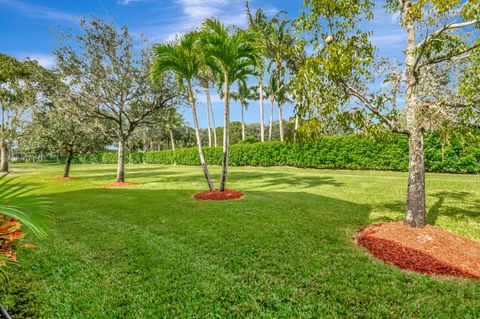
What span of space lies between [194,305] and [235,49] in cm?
875

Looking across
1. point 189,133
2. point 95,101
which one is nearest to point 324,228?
point 95,101

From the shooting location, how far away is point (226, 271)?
4145 mm

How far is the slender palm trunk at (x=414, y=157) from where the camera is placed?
5133mm

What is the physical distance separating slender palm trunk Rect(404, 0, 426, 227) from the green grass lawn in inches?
52.8

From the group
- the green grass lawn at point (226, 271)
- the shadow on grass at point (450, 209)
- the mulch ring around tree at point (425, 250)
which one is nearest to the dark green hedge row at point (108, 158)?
the green grass lawn at point (226, 271)

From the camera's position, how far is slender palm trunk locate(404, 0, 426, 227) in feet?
16.8

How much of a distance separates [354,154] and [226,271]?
18.5 m

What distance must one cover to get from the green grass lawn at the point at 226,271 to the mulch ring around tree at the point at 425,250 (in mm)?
273

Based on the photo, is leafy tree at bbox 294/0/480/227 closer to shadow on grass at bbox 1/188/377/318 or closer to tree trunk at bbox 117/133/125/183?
shadow on grass at bbox 1/188/377/318

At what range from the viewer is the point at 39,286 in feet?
12.4

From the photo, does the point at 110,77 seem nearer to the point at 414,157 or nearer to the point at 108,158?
the point at 414,157

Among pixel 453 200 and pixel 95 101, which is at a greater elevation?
pixel 95 101

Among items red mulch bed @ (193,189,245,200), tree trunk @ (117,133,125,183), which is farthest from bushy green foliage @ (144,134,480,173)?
tree trunk @ (117,133,125,183)

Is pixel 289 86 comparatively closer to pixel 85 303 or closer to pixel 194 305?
pixel 194 305
